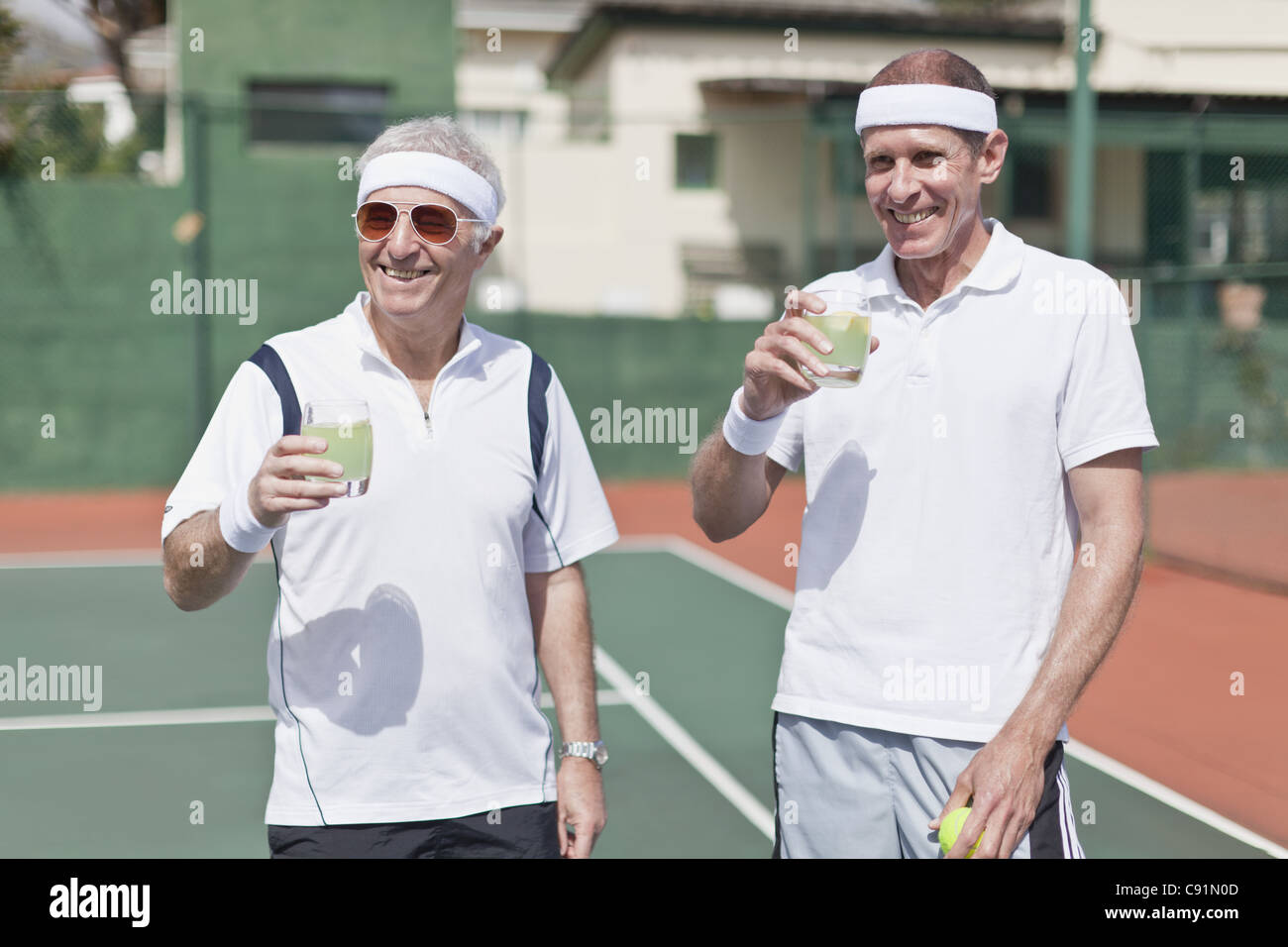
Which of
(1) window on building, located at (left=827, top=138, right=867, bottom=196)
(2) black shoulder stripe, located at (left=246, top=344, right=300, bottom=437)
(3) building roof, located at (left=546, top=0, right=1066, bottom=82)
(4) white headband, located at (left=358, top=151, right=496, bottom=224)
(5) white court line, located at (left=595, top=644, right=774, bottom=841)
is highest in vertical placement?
(3) building roof, located at (left=546, top=0, right=1066, bottom=82)

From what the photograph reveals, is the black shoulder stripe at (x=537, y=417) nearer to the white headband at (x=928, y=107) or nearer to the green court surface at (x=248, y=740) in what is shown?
the white headband at (x=928, y=107)

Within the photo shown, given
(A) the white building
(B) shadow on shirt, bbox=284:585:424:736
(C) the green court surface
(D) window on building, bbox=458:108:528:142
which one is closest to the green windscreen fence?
(A) the white building

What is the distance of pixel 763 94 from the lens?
23.9m

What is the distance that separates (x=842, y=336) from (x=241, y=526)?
1110 millimetres

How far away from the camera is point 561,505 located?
2889 mm

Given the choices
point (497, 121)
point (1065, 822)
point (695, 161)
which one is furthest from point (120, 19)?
point (1065, 822)

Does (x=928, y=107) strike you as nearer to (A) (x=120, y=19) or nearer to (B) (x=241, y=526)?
(B) (x=241, y=526)

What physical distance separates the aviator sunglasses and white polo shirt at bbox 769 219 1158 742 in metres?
0.81

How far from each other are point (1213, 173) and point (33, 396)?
18386 mm

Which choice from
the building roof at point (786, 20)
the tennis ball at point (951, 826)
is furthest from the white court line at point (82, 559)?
the building roof at point (786, 20)

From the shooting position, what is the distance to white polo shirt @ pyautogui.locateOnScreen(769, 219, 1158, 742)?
253 centimetres

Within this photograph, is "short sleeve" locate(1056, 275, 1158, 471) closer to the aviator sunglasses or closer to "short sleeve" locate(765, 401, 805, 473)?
"short sleeve" locate(765, 401, 805, 473)
